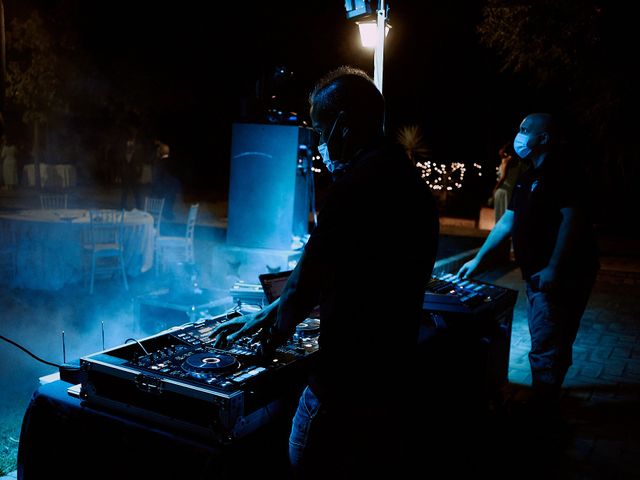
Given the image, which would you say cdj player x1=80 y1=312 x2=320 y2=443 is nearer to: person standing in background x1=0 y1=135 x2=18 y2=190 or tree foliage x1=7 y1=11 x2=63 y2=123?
tree foliage x1=7 y1=11 x2=63 y2=123

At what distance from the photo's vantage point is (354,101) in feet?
6.00

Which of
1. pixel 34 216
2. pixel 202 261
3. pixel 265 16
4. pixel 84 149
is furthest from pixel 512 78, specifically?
pixel 84 149

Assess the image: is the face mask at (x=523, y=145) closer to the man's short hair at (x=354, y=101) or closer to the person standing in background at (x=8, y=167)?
the man's short hair at (x=354, y=101)

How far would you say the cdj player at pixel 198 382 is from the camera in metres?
1.97

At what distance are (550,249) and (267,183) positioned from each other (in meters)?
3.40

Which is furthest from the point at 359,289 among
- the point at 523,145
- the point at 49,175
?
the point at 49,175

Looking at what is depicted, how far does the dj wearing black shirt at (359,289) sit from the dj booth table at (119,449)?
271mm

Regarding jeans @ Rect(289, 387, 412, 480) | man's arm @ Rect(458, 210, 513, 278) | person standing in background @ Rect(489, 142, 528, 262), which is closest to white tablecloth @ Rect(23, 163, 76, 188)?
person standing in background @ Rect(489, 142, 528, 262)

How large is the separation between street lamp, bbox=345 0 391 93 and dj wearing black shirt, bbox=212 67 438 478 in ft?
7.69

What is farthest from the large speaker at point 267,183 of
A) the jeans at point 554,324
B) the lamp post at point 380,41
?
the jeans at point 554,324

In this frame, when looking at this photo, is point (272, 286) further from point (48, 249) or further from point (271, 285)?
point (48, 249)

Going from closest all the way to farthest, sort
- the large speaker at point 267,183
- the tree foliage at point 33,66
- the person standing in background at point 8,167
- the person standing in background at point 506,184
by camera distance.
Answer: the large speaker at point 267,183 → the person standing in background at point 506,184 → the tree foliage at point 33,66 → the person standing in background at point 8,167

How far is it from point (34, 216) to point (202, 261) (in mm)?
2938

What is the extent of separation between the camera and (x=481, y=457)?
11.5 feet
